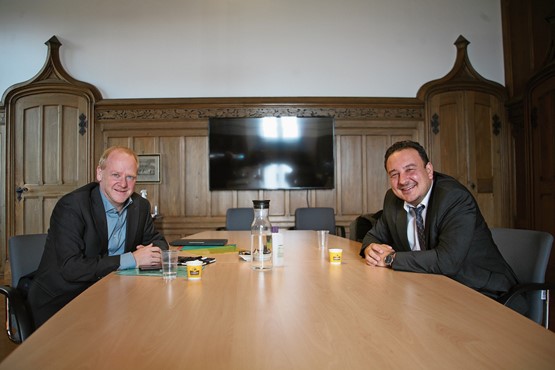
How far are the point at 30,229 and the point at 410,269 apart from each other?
16.1ft

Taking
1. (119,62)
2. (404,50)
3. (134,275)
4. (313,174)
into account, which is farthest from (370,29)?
(134,275)

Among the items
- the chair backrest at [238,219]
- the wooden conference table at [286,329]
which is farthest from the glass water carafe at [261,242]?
Result: the chair backrest at [238,219]

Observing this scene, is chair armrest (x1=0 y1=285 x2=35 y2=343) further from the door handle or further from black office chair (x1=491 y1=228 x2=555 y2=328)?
the door handle

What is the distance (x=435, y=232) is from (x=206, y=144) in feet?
11.9

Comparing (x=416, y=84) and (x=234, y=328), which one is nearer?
(x=234, y=328)

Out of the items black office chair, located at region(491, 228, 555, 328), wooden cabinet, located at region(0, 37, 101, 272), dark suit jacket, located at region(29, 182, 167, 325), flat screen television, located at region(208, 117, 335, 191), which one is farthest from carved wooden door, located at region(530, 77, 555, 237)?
wooden cabinet, located at region(0, 37, 101, 272)

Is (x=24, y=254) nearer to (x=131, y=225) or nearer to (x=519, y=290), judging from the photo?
(x=131, y=225)

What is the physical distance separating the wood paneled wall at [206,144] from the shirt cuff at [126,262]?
3.18m

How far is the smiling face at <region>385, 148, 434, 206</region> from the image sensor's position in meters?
1.75

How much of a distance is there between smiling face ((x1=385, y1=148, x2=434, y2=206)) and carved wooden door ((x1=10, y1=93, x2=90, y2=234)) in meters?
4.20

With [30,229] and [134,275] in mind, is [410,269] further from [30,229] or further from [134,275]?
[30,229]

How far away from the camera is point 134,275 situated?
4.69 feet

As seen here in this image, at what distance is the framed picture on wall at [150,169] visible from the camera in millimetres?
4715

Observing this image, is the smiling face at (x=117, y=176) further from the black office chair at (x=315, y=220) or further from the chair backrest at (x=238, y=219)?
the black office chair at (x=315, y=220)
